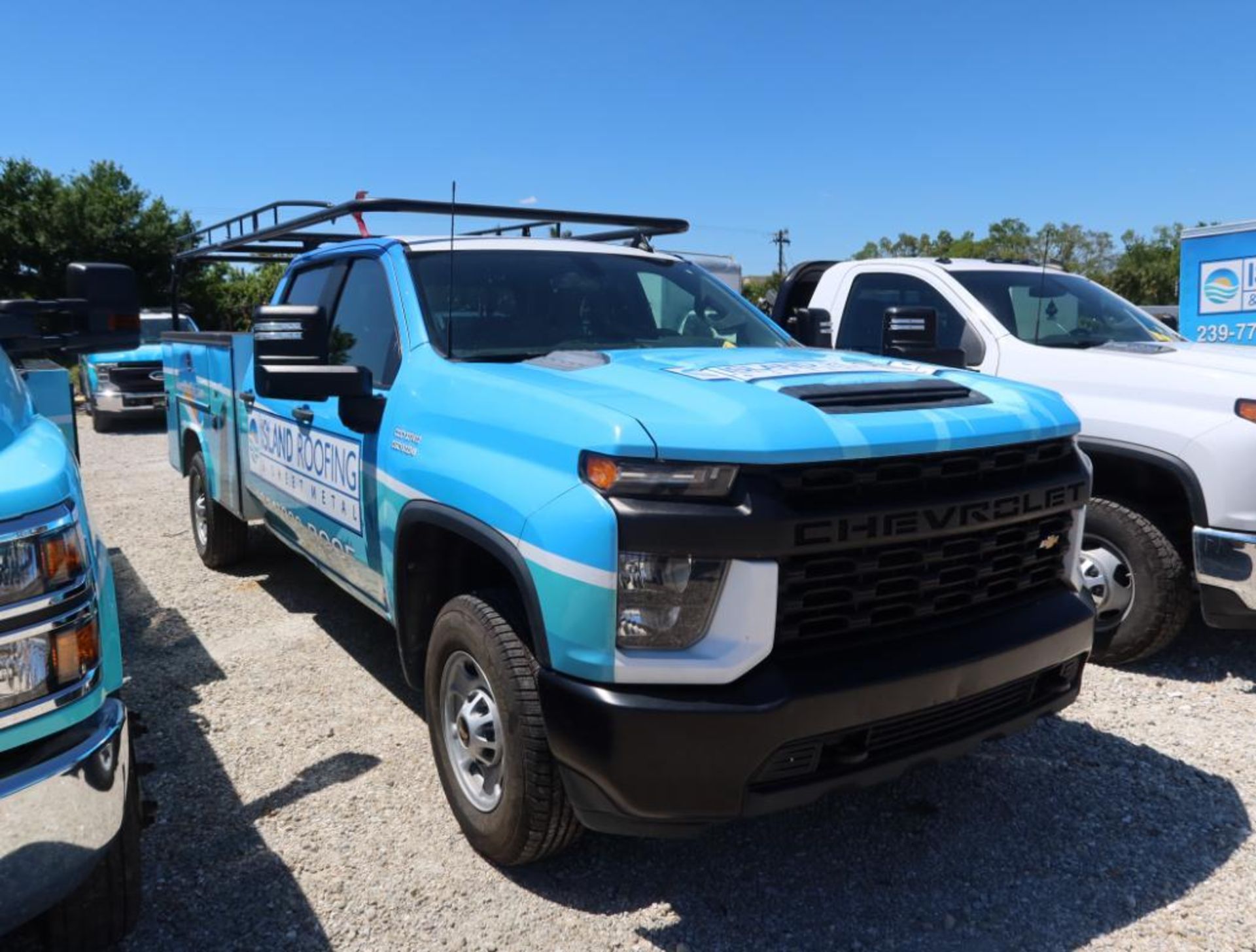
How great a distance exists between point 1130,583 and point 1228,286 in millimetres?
6875

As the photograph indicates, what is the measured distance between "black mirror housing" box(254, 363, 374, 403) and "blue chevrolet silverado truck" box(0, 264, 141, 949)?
908 mm

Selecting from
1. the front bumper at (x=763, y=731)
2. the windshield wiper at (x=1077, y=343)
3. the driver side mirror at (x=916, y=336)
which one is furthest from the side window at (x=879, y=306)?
the front bumper at (x=763, y=731)

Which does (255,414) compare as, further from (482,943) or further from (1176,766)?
(1176,766)

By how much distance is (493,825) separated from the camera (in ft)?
8.94

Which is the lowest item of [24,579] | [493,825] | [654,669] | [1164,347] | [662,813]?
[493,825]

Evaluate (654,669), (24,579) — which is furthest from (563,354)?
(24,579)

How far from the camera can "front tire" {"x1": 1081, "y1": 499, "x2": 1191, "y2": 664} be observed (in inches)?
167

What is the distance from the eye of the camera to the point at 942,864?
2.93 meters

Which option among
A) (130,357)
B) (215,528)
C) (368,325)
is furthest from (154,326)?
(368,325)

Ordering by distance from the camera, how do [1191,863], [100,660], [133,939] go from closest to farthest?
[100,660], [133,939], [1191,863]

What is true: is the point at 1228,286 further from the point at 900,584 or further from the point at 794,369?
the point at 900,584

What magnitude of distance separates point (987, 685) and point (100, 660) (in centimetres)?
218

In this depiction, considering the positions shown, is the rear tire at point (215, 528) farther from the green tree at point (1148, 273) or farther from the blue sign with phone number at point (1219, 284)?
the green tree at point (1148, 273)

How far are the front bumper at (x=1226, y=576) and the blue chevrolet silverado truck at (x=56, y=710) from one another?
4.03 meters
